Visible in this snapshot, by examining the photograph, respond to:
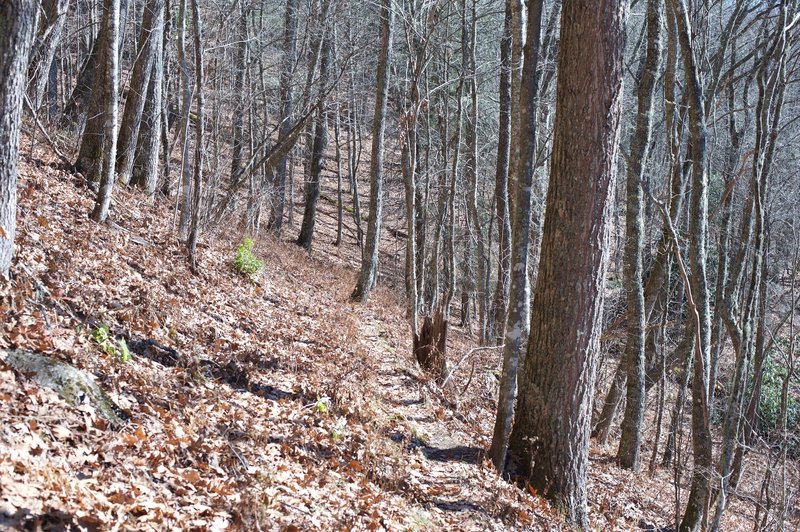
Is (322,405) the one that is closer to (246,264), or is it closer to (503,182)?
(246,264)

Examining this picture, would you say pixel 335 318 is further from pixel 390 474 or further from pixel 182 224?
pixel 390 474

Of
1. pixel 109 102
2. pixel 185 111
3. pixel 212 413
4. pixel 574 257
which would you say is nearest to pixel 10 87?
pixel 212 413

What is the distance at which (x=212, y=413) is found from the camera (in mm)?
5879

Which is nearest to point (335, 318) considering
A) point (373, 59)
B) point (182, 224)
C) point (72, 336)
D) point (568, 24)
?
point (182, 224)

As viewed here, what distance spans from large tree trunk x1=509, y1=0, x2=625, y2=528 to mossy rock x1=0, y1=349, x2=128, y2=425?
156 inches

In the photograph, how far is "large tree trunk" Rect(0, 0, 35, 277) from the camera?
5.01 meters

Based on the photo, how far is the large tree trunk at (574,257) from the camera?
6.12 m

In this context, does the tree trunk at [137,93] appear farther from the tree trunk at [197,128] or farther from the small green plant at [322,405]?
the small green plant at [322,405]

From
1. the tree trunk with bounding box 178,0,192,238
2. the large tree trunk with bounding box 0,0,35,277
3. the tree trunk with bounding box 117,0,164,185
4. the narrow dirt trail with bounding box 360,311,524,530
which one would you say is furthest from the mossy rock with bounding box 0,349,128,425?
the tree trunk with bounding box 117,0,164,185

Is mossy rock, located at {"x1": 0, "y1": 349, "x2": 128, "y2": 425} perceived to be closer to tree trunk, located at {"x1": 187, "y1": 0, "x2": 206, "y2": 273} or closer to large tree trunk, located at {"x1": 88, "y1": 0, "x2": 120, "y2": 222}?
large tree trunk, located at {"x1": 88, "y1": 0, "x2": 120, "y2": 222}

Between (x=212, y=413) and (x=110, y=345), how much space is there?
3.88ft

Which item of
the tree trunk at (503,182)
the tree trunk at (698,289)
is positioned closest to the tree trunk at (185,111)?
the tree trunk at (503,182)

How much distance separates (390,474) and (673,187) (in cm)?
806

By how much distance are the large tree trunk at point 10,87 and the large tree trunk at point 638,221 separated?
28.7ft
